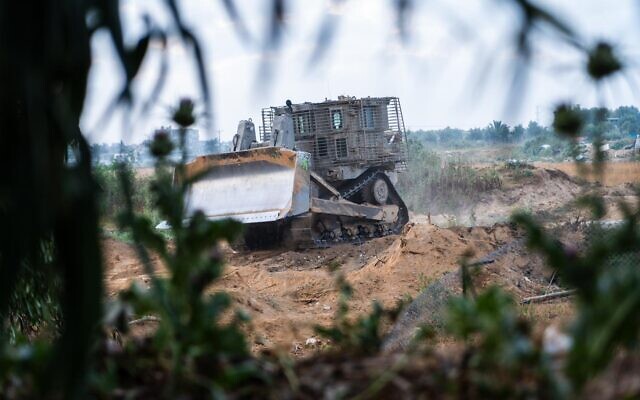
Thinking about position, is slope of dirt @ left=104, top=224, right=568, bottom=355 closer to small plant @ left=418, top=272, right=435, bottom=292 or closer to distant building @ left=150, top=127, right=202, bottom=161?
small plant @ left=418, top=272, right=435, bottom=292

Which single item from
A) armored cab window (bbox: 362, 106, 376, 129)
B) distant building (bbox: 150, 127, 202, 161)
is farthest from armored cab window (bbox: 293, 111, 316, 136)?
distant building (bbox: 150, 127, 202, 161)

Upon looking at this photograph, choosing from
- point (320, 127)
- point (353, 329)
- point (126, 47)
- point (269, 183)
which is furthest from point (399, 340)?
point (320, 127)

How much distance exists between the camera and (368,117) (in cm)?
2242

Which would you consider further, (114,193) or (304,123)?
(304,123)

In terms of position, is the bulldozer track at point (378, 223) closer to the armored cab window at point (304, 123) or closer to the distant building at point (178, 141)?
the armored cab window at point (304, 123)

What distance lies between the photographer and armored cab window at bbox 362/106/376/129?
878 inches

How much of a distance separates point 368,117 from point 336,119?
82 centimetres

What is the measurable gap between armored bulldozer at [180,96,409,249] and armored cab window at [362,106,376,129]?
0.9 inches

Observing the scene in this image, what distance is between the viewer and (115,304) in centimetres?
211

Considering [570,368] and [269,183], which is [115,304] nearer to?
[570,368]

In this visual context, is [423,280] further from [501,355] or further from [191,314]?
[501,355]

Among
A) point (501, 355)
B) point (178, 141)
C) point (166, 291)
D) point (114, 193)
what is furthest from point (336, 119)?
point (501, 355)

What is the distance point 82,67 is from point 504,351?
3.03 ft

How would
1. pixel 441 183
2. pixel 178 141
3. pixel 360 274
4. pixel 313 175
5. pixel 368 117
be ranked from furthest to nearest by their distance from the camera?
pixel 441 183 → pixel 368 117 → pixel 313 175 → pixel 360 274 → pixel 178 141
